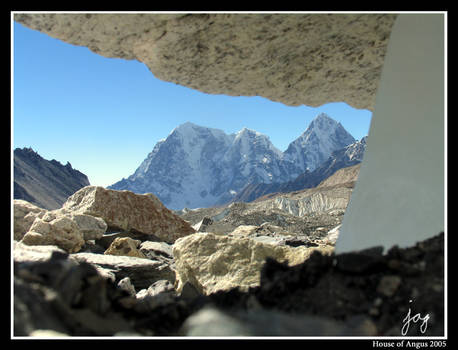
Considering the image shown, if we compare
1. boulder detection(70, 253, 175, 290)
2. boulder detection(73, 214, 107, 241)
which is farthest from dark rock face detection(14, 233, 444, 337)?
boulder detection(73, 214, 107, 241)

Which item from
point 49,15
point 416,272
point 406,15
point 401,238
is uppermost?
point 49,15

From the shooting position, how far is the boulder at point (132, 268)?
16.5 ft

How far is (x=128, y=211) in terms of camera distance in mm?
8695

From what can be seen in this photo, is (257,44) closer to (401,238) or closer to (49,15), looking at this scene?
(49,15)

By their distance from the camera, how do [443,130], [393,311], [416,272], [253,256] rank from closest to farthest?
[393,311] < [416,272] < [443,130] < [253,256]

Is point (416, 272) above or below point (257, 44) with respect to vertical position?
below

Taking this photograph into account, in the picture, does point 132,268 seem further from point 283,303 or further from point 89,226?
point 283,303

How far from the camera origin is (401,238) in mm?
2672

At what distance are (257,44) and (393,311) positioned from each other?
2.94 m

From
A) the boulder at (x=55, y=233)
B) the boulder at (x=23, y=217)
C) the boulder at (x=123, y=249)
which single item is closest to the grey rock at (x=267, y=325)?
the boulder at (x=55, y=233)

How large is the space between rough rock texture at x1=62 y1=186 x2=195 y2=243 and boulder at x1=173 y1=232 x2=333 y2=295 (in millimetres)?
3832

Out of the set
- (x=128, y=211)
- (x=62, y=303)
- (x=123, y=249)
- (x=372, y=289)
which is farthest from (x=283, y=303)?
(x=128, y=211)
